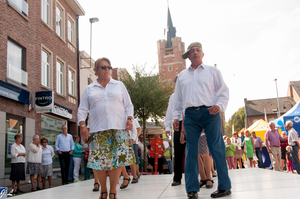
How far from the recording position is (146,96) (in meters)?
25.4

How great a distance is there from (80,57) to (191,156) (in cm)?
1996

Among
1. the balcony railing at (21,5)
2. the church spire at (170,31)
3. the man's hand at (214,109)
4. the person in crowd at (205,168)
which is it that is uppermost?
the church spire at (170,31)

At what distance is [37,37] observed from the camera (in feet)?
50.5

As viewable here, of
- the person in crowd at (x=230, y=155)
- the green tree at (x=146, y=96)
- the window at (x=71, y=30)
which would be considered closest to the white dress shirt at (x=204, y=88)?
the person in crowd at (x=230, y=155)

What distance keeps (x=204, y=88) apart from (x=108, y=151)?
5.05 feet

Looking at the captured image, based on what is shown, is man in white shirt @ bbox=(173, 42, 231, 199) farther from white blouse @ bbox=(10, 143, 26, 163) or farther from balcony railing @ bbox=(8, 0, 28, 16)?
balcony railing @ bbox=(8, 0, 28, 16)

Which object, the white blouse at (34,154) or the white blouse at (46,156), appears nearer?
the white blouse at (34,154)

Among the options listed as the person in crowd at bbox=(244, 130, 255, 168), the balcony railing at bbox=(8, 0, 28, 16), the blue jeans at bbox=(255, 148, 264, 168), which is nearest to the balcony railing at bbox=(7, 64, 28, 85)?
the balcony railing at bbox=(8, 0, 28, 16)

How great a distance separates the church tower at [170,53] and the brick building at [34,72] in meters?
63.0

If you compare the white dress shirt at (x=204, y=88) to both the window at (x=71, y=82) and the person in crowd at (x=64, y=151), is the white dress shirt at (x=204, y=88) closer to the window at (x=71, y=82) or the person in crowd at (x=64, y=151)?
the person in crowd at (x=64, y=151)

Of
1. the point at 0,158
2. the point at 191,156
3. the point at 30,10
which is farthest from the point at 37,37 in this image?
the point at 191,156

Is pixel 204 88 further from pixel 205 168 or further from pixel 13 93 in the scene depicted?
pixel 13 93

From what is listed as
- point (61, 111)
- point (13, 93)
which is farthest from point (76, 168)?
point (61, 111)

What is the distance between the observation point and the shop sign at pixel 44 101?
45.9 ft
